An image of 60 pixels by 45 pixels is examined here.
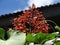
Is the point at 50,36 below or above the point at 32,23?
below

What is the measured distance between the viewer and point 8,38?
1.61 metres

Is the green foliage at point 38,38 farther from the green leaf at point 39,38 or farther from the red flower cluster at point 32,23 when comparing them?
the red flower cluster at point 32,23

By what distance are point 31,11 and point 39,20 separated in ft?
0.81

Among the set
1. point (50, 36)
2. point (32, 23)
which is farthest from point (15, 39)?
point (32, 23)

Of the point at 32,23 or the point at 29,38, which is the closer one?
the point at 29,38

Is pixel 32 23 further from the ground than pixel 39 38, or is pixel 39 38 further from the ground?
pixel 32 23

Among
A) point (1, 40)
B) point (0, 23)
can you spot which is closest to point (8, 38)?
point (1, 40)

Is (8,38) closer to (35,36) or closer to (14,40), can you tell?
(14,40)

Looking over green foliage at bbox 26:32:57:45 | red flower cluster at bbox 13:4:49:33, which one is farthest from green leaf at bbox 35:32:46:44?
red flower cluster at bbox 13:4:49:33

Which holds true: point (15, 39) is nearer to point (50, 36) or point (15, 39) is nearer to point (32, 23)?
point (50, 36)

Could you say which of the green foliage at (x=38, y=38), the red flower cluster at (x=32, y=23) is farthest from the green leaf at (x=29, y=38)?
the red flower cluster at (x=32, y=23)

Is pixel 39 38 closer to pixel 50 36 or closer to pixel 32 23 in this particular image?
pixel 50 36

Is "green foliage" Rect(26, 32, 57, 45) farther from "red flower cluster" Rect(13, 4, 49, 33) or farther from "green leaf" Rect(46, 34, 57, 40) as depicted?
"red flower cluster" Rect(13, 4, 49, 33)

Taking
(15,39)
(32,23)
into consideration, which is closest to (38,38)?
(15,39)
